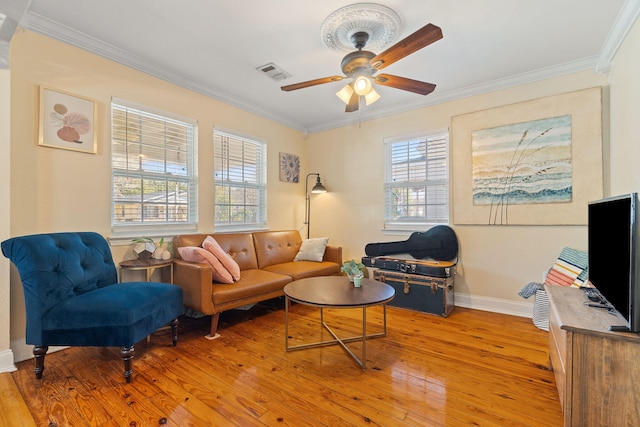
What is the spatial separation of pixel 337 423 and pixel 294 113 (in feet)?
12.6

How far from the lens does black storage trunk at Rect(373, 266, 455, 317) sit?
10.4 ft

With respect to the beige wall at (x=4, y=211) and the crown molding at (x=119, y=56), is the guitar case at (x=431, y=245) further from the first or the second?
the beige wall at (x=4, y=211)

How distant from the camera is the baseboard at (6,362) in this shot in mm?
2000

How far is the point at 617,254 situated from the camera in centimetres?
150

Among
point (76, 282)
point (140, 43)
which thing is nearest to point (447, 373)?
point (76, 282)

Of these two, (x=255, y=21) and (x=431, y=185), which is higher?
(x=255, y=21)

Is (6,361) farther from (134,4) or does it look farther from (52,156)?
(134,4)

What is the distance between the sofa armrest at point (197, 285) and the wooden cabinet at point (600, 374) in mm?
2434

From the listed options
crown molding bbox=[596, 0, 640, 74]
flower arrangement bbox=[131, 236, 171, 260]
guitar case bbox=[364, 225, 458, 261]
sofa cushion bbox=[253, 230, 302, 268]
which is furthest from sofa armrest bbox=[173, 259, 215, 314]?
crown molding bbox=[596, 0, 640, 74]

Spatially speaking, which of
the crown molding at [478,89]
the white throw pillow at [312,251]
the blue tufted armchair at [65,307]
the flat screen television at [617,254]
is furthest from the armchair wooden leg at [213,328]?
the crown molding at [478,89]

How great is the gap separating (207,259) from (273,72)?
80.2 inches

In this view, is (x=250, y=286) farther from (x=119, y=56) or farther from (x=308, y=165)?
(x=308, y=165)

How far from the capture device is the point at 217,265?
279 centimetres

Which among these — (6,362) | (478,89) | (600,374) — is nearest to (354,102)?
(478,89)
